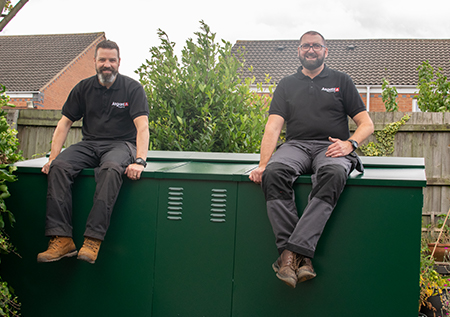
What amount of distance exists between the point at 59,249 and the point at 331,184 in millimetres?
1656

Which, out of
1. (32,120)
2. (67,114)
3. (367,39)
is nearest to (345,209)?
(67,114)

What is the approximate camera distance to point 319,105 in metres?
2.61

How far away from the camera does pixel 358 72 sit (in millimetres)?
12984

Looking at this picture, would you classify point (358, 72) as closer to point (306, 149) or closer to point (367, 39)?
point (367, 39)

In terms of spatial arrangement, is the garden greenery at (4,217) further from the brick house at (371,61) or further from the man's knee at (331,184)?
the brick house at (371,61)

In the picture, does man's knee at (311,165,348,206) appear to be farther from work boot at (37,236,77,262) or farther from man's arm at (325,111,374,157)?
work boot at (37,236,77,262)

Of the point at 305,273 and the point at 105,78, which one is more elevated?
the point at 105,78

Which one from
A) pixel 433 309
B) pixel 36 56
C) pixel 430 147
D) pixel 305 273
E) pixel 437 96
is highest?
pixel 36 56

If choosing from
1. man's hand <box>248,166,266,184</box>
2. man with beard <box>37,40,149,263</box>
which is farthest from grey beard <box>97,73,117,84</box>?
man's hand <box>248,166,266,184</box>

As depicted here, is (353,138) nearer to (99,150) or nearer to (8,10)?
(99,150)

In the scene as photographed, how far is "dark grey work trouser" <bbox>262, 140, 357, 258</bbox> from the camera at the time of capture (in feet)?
6.72

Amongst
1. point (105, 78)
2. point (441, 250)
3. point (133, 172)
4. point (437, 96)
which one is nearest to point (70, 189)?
point (133, 172)

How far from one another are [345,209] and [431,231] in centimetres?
323

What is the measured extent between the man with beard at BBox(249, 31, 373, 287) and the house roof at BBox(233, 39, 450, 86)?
1034 centimetres
